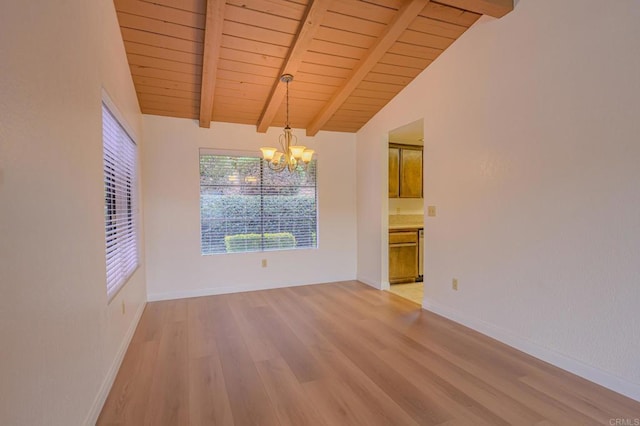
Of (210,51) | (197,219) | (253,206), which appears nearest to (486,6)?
(210,51)

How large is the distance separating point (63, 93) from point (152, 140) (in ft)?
9.18

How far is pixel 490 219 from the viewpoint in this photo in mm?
2965

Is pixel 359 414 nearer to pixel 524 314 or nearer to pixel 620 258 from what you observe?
pixel 524 314

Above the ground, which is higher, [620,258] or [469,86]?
[469,86]

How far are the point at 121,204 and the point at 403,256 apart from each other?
381cm

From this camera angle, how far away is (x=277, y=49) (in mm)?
3107

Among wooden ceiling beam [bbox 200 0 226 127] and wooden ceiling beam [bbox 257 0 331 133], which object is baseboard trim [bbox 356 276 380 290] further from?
wooden ceiling beam [bbox 200 0 226 127]

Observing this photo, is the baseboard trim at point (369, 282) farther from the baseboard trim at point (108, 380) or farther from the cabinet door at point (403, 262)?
the baseboard trim at point (108, 380)

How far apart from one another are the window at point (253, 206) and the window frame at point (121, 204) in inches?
38.1

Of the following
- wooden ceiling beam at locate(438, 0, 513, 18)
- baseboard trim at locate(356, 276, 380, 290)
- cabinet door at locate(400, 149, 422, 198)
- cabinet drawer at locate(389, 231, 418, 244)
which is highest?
wooden ceiling beam at locate(438, 0, 513, 18)

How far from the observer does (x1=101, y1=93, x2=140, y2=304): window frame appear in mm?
2352

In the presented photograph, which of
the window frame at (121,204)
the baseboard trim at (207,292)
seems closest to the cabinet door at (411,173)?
the baseboard trim at (207,292)

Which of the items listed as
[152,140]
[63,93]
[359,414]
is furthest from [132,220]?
[359,414]

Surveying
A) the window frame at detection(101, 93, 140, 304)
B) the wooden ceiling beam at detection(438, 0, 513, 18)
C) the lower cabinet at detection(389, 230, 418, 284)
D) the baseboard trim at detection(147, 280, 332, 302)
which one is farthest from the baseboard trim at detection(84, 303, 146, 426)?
the wooden ceiling beam at detection(438, 0, 513, 18)
